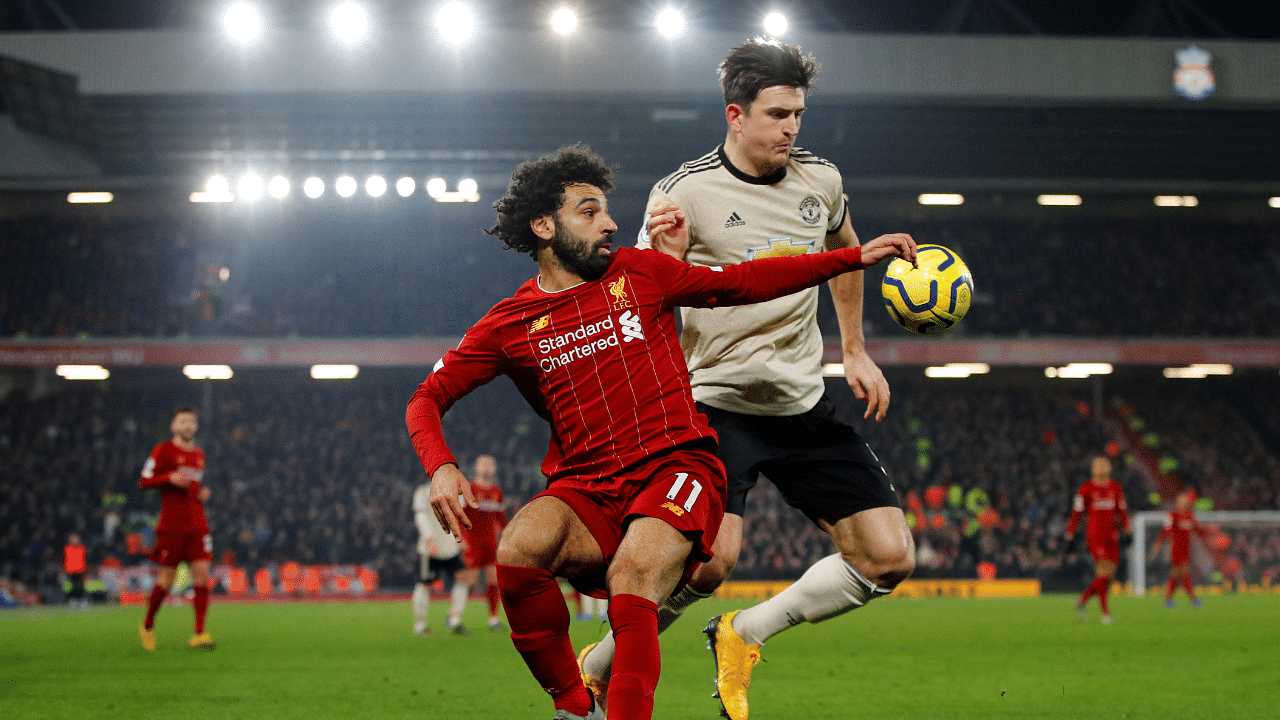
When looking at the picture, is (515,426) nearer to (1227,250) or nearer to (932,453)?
(932,453)

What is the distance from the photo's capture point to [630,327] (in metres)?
3.67

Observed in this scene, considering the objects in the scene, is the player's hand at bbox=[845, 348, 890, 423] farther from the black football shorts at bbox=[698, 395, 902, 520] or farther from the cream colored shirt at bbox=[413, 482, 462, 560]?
the cream colored shirt at bbox=[413, 482, 462, 560]

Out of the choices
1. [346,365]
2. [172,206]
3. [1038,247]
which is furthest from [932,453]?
[172,206]

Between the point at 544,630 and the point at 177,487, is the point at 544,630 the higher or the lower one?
the lower one

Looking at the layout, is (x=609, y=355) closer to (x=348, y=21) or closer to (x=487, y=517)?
(x=487, y=517)

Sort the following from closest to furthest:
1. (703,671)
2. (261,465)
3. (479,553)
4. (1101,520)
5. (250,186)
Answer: (703,671)
(479,553)
(1101,520)
(250,186)
(261,465)

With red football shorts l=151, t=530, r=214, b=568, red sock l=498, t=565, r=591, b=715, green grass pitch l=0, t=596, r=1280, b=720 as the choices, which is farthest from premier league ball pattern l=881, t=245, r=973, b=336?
red football shorts l=151, t=530, r=214, b=568

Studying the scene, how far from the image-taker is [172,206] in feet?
94.2

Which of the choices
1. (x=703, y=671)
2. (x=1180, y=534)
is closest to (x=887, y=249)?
(x=703, y=671)

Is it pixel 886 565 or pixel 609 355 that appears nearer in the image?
pixel 609 355

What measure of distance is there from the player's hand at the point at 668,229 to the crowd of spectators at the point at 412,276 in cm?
2207

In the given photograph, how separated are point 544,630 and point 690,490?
25.1 inches

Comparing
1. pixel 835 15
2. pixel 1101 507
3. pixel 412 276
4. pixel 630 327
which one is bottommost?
pixel 1101 507

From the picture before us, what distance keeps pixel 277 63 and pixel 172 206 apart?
866 centimetres
